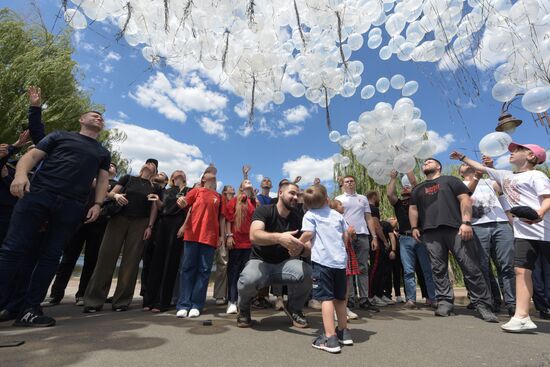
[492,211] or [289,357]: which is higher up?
[492,211]

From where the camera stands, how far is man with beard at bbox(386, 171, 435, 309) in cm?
461

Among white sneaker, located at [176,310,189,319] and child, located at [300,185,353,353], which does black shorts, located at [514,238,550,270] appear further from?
white sneaker, located at [176,310,189,319]

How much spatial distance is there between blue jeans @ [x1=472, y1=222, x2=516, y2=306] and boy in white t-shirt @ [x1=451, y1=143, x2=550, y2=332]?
0.95 meters

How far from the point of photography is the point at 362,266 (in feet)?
13.8

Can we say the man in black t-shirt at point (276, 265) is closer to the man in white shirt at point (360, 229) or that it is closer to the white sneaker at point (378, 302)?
the man in white shirt at point (360, 229)

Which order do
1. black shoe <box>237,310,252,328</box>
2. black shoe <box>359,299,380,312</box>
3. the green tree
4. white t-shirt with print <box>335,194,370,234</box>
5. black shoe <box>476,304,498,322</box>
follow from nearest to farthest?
black shoe <box>237,310,252,328</box>, black shoe <box>476,304,498,322</box>, black shoe <box>359,299,380,312</box>, white t-shirt with print <box>335,194,370,234</box>, the green tree

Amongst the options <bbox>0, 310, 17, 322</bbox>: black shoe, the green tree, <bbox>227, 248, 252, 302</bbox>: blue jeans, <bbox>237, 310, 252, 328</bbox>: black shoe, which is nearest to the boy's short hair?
<bbox>237, 310, 252, 328</bbox>: black shoe

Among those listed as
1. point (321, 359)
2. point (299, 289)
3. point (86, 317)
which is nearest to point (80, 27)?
point (86, 317)

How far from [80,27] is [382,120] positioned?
4.44 meters

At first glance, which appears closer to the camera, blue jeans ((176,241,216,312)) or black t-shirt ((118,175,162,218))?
blue jeans ((176,241,216,312))

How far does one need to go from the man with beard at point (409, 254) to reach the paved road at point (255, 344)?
125cm

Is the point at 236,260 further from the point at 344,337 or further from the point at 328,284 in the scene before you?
the point at 344,337

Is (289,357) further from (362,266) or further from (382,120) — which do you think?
(382,120)

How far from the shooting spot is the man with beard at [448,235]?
3.56 metres
